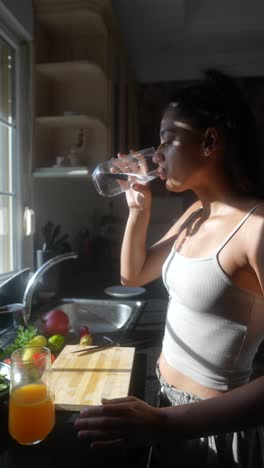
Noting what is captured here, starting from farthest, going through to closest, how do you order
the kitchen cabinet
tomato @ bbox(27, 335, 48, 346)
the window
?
1. the kitchen cabinet
2. the window
3. tomato @ bbox(27, 335, 48, 346)

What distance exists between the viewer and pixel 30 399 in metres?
0.67

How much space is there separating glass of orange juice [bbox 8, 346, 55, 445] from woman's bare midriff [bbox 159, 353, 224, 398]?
25 cm

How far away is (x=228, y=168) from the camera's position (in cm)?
71

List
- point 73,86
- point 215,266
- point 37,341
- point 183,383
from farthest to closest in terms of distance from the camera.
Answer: point 73,86 < point 37,341 < point 183,383 < point 215,266

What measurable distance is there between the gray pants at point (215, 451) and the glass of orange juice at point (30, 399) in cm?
23

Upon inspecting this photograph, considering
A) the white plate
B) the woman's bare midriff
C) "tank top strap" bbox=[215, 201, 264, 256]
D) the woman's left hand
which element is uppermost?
"tank top strap" bbox=[215, 201, 264, 256]

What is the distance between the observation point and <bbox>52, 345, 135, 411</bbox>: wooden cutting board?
0.82 metres

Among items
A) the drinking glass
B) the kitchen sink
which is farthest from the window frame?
the drinking glass

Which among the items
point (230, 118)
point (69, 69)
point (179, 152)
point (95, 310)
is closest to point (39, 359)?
point (179, 152)

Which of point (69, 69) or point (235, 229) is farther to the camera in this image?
point (69, 69)

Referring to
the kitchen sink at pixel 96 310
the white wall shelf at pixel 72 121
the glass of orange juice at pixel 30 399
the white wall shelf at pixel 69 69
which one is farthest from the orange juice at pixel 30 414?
the white wall shelf at pixel 69 69

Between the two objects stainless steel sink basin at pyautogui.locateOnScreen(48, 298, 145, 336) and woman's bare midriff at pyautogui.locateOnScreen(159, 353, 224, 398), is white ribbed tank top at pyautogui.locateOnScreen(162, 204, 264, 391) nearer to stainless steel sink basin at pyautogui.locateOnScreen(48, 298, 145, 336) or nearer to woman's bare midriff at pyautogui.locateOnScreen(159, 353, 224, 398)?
woman's bare midriff at pyautogui.locateOnScreen(159, 353, 224, 398)

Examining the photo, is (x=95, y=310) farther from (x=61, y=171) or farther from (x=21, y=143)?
(x=21, y=143)

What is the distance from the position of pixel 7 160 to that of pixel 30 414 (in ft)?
3.99
